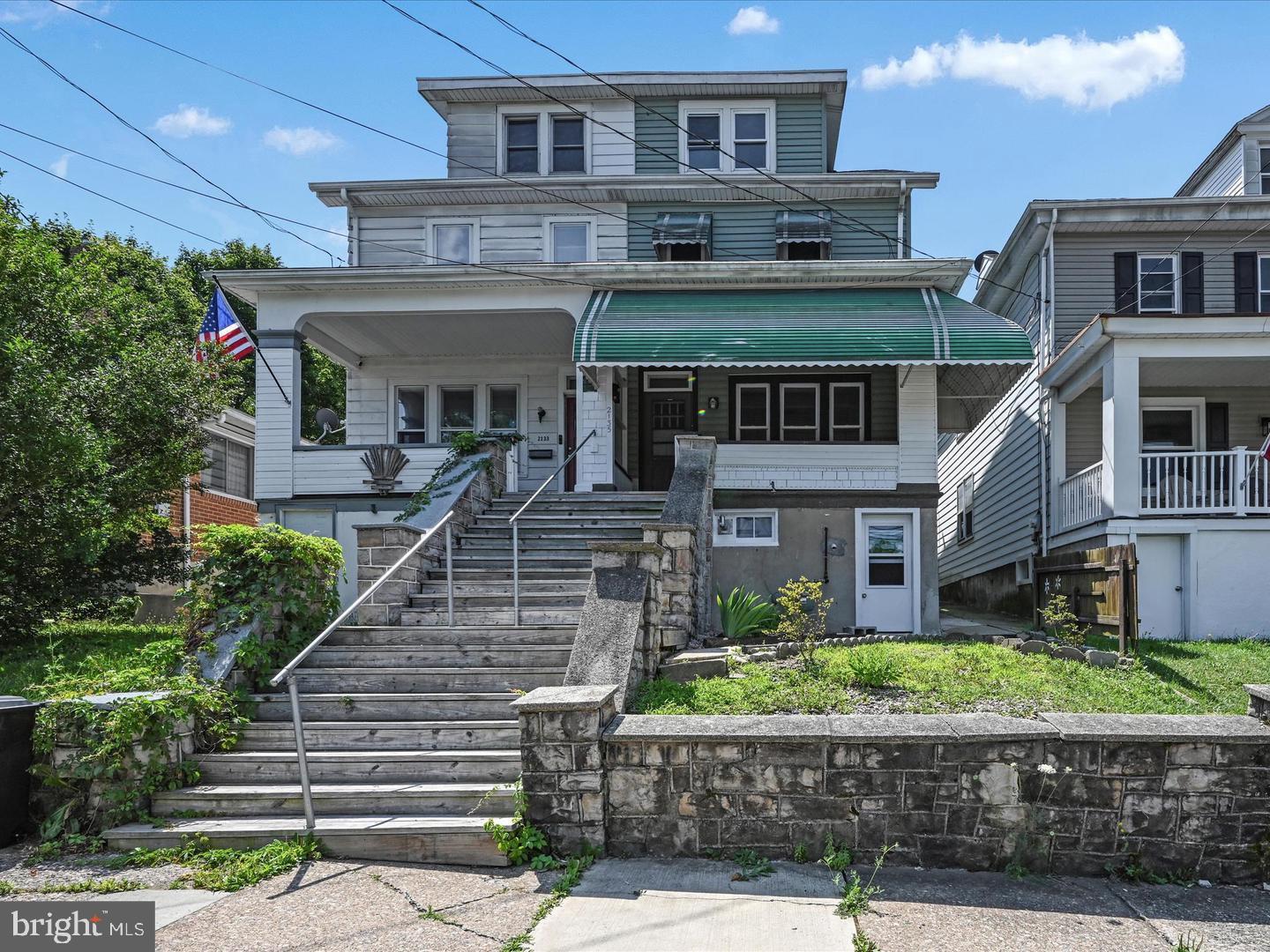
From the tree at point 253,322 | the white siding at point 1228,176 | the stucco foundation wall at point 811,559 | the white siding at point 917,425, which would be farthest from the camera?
the tree at point 253,322

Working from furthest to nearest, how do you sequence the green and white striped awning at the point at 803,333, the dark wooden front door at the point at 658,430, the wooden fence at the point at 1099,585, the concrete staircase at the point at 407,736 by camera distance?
1. the dark wooden front door at the point at 658,430
2. the green and white striped awning at the point at 803,333
3. the wooden fence at the point at 1099,585
4. the concrete staircase at the point at 407,736

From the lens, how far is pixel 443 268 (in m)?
13.6

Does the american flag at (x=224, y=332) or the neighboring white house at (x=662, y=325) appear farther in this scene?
the neighboring white house at (x=662, y=325)

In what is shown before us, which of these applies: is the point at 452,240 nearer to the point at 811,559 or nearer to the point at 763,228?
the point at 763,228

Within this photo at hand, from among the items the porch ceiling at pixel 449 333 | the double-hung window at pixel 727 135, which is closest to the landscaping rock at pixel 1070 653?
the porch ceiling at pixel 449 333

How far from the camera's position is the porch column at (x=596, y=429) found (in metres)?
13.3

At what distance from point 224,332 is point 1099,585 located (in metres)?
11.8

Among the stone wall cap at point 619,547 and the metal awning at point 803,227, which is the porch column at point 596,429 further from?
the stone wall cap at point 619,547

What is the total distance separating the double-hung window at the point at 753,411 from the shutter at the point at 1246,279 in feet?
28.0

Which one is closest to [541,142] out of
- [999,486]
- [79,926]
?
[999,486]

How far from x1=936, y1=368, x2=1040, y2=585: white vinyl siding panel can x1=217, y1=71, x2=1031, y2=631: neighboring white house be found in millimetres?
1209

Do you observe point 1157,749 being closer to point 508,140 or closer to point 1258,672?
point 1258,672

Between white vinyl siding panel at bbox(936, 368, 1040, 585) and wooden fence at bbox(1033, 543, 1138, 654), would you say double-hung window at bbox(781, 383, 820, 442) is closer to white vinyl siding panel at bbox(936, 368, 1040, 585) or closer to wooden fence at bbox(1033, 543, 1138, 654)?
white vinyl siding panel at bbox(936, 368, 1040, 585)

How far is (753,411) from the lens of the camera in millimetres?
15836
